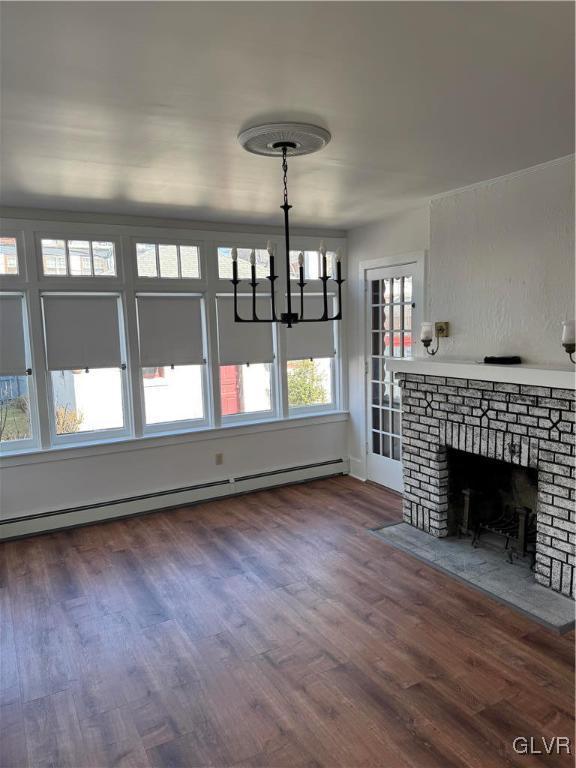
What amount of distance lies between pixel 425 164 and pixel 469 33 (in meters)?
1.54

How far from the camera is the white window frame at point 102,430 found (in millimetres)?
4375

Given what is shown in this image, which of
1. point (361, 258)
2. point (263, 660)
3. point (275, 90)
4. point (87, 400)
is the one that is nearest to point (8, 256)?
point (87, 400)

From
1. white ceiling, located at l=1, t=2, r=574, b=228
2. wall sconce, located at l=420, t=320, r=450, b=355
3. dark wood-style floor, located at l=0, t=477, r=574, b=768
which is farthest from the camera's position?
wall sconce, located at l=420, t=320, r=450, b=355

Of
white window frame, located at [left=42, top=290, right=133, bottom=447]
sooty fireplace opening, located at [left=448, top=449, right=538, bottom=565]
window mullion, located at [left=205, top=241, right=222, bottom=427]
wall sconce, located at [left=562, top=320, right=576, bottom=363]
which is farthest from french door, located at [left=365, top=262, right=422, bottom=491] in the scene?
white window frame, located at [left=42, top=290, right=133, bottom=447]

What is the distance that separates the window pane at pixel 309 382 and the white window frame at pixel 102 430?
5.49 ft

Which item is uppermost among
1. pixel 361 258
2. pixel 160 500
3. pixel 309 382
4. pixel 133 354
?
pixel 361 258

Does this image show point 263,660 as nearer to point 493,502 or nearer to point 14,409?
point 493,502

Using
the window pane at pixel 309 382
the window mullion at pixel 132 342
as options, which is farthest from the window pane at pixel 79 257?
the window pane at pixel 309 382

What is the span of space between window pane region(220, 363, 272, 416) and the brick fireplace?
5.26ft

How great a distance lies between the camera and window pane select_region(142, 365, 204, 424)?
15.8 feet

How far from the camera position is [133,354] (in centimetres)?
464

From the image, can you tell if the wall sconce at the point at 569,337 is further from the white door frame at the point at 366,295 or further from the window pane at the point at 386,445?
the window pane at the point at 386,445

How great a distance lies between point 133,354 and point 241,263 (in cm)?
138

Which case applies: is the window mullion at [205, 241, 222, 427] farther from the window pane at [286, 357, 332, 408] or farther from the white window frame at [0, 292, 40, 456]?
the white window frame at [0, 292, 40, 456]
